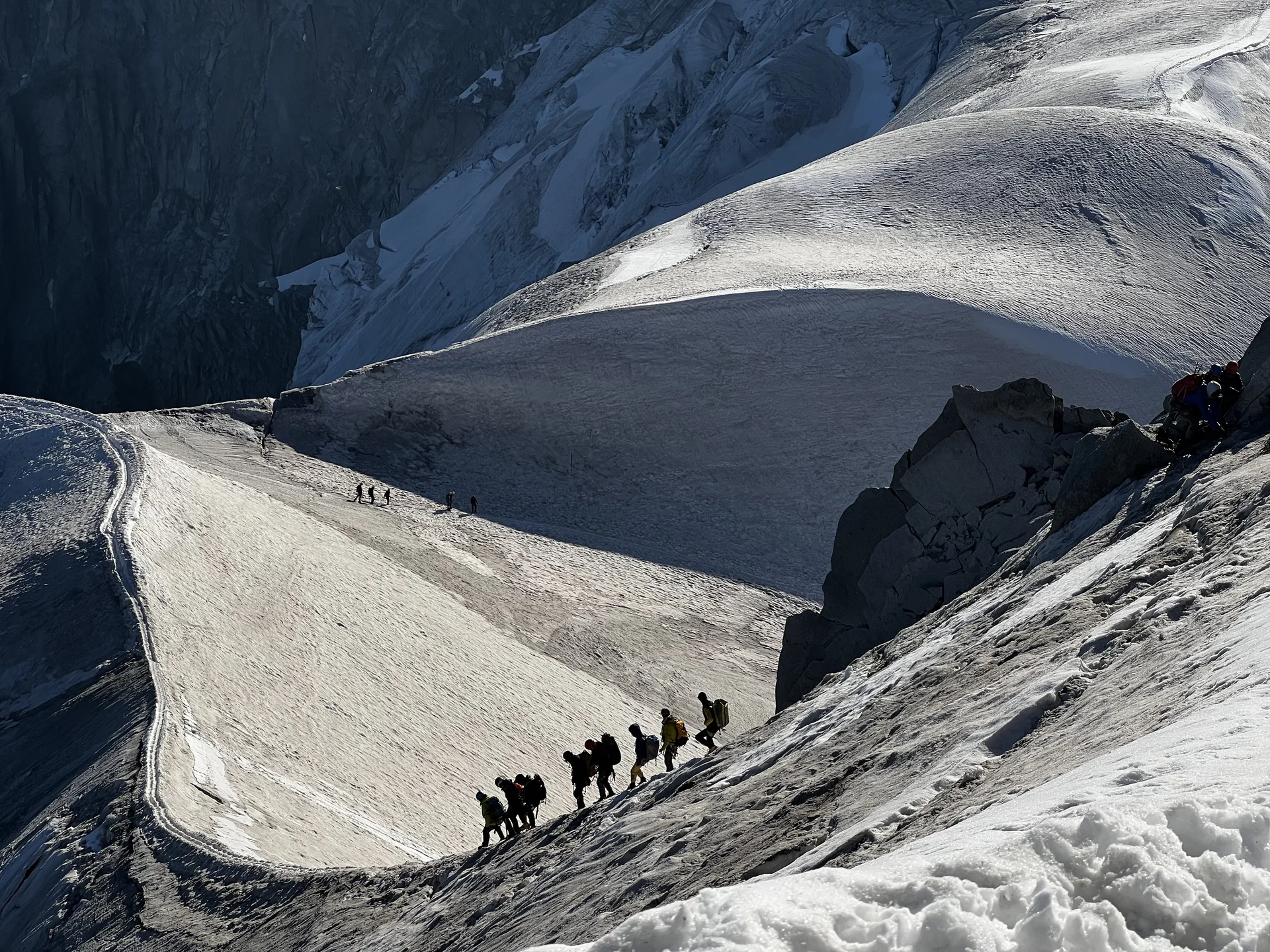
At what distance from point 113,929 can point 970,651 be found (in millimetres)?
8277

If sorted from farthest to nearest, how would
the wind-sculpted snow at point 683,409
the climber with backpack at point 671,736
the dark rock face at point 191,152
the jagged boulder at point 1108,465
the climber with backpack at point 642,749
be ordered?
the dark rock face at point 191,152, the wind-sculpted snow at point 683,409, the climber with backpack at point 671,736, the climber with backpack at point 642,749, the jagged boulder at point 1108,465

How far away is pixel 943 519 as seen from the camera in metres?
17.2

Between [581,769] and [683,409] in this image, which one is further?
[683,409]

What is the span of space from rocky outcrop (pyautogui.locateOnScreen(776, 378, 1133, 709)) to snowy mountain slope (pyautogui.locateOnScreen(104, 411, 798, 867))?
434cm

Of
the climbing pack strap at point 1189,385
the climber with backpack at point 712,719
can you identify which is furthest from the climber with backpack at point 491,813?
the climbing pack strap at point 1189,385

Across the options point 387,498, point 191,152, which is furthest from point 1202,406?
point 191,152

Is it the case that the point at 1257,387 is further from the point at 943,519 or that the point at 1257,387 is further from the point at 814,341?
the point at 814,341

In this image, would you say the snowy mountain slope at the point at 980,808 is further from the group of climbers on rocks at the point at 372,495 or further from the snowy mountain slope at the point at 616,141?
the snowy mountain slope at the point at 616,141

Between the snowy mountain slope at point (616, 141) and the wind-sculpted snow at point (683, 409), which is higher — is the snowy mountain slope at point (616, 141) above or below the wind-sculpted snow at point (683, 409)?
above

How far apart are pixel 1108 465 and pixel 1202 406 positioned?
1.10 metres

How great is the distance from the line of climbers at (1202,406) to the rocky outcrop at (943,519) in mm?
2684

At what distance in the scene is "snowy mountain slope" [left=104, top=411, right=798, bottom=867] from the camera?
16797 millimetres

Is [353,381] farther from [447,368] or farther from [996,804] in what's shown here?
[996,804]

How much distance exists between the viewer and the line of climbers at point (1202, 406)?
12.3 metres
